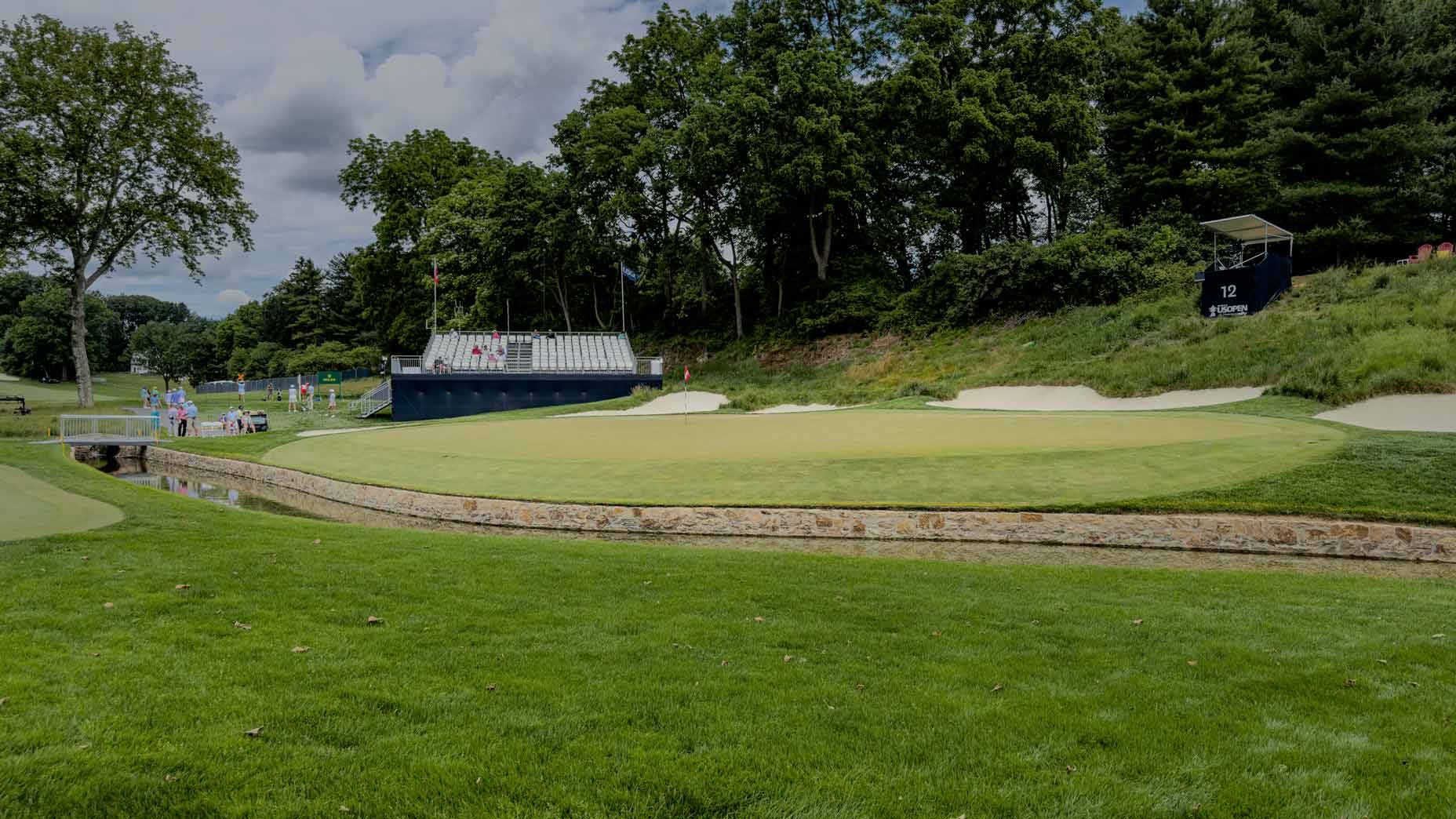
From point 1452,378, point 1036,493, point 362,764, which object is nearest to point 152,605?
point 362,764

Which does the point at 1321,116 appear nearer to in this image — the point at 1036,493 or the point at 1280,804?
the point at 1036,493

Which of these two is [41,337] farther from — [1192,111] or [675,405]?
[1192,111]

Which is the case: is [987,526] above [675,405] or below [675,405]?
below

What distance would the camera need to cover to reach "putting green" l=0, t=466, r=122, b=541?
26.1 feet

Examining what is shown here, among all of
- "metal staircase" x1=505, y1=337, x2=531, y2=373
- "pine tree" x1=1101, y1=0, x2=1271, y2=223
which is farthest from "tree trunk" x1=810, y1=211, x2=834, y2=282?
"metal staircase" x1=505, y1=337, x2=531, y2=373

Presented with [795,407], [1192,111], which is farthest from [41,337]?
[1192,111]

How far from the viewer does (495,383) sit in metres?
33.0

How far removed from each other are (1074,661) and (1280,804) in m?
1.82

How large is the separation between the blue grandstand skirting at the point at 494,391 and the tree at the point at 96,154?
13.8 m

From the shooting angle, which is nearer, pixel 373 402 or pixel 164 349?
pixel 373 402

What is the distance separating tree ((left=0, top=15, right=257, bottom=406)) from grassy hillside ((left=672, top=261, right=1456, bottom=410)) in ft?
85.6

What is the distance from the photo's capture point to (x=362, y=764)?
10.00ft

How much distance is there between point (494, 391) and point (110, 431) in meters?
13.6

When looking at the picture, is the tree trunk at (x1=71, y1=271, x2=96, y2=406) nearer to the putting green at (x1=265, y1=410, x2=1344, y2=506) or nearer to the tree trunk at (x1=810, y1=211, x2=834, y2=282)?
the putting green at (x1=265, y1=410, x2=1344, y2=506)
